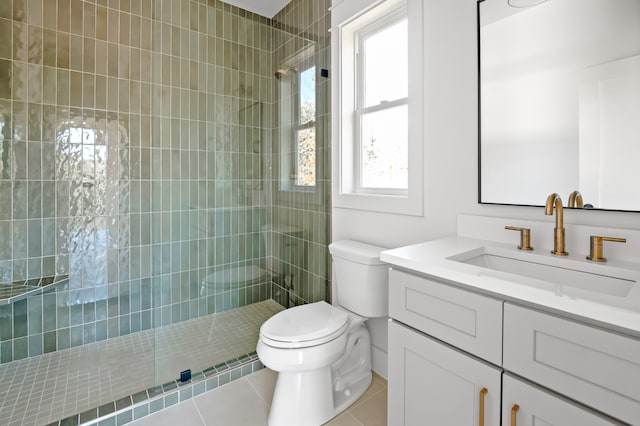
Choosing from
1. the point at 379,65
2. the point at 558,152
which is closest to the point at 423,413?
the point at 558,152

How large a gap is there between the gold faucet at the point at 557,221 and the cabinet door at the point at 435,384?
509mm

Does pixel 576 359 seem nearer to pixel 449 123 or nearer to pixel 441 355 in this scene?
pixel 441 355

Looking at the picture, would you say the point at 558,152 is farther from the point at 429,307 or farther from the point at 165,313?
the point at 165,313

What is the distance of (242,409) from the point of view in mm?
1665

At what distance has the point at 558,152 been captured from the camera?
3.99ft

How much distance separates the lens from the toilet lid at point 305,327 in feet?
4.83

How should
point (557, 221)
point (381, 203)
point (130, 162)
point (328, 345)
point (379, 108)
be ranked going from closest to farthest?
point (557, 221) < point (328, 345) < point (381, 203) < point (379, 108) < point (130, 162)

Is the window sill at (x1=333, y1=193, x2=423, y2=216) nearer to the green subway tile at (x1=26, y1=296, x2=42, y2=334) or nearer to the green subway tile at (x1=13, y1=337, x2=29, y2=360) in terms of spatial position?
the green subway tile at (x1=26, y1=296, x2=42, y2=334)

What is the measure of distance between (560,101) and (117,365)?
260cm

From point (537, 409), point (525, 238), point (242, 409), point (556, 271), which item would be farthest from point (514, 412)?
point (242, 409)

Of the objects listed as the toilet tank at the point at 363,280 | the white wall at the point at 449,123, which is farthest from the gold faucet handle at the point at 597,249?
the toilet tank at the point at 363,280

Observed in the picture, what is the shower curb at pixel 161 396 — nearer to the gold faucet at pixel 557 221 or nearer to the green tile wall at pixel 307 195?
the green tile wall at pixel 307 195

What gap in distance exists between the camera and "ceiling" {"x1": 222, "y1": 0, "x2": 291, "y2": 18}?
2527 millimetres

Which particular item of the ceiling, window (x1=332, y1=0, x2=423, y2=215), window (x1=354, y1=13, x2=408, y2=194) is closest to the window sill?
window (x1=332, y1=0, x2=423, y2=215)
